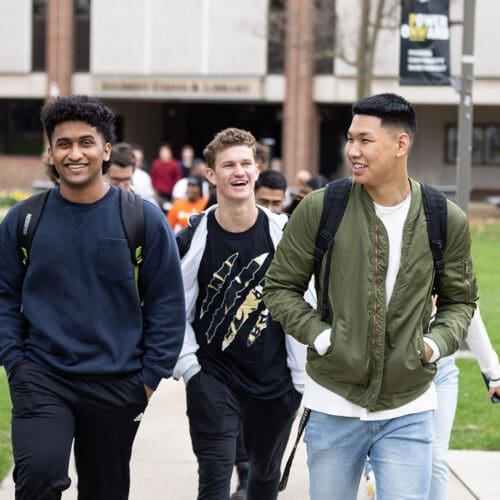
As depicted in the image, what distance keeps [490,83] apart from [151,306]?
32084mm

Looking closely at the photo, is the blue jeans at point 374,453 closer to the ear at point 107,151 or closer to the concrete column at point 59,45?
the ear at point 107,151

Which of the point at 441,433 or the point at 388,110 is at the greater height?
the point at 388,110

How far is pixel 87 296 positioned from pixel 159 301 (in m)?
0.31

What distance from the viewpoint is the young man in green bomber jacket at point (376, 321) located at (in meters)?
3.91

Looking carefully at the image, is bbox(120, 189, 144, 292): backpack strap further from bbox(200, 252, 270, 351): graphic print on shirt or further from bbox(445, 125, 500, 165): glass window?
bbox(445, 125, 500, 165): glass window

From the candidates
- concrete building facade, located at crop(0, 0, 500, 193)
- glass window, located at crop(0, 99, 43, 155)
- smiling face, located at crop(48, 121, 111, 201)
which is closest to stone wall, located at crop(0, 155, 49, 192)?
glass window, located at crop(0, 99, 43, 155)

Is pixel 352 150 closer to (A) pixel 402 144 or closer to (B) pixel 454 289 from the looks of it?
(A) pixel 402 144

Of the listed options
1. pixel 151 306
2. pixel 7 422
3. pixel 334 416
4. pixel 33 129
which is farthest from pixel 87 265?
pixel 33 129

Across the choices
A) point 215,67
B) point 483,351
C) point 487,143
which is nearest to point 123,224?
point 483,351

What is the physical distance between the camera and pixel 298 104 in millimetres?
36156

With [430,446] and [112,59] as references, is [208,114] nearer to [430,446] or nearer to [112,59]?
[112,59]

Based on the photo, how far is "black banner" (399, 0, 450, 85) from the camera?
11273mm

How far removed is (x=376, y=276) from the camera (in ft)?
12.8

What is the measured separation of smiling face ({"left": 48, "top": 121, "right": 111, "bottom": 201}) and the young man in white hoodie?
94 cm
